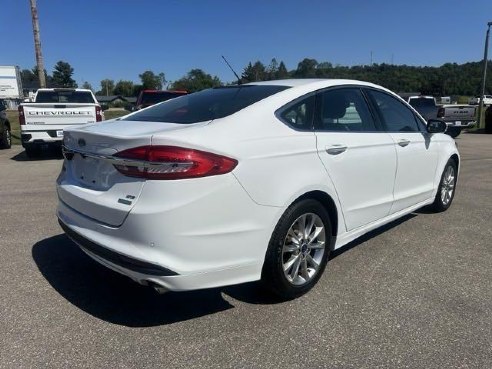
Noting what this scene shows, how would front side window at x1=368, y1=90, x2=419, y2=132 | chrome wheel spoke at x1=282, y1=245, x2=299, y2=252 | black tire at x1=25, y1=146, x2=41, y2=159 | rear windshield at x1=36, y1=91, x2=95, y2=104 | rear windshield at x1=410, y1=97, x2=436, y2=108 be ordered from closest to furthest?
chrome wheel spoke at x1=282, y1=245, x2=299, y2=252 → front side window at x1=368, y1=90, x2=419, y2=132 → black tire at x1=25, y1=146, x2=41, y2=159 → rear windshield at x1=36, y1=91, x2=95, y2=104 → rear windshield at x1=410, y1=97, x2=436, y2=108

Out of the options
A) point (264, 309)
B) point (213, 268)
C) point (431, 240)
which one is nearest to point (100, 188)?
point (213, 268)

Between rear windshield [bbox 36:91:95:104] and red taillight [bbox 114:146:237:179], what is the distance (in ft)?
33.3

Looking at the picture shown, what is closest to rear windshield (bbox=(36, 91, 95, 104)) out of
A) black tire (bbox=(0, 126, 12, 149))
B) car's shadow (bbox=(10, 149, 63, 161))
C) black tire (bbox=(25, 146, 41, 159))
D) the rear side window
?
black tire (bbox=(25, 146, 41, 159))

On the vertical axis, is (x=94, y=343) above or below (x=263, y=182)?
below

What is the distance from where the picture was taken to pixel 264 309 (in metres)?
3.17

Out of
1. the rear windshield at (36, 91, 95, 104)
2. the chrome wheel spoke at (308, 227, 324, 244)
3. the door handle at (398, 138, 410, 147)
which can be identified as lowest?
the chrome wheel spoke at (308, 227, 324, 244)

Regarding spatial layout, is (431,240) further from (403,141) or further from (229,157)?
(229,157)

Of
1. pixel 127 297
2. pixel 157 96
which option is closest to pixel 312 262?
pixel 127 297

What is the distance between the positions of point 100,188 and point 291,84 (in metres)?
1.78

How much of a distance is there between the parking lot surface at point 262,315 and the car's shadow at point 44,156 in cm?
744

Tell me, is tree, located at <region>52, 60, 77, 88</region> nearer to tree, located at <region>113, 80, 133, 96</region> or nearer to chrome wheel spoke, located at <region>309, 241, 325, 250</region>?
tree, located at <region>113, 80, 133, 96</region>

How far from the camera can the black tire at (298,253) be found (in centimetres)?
302

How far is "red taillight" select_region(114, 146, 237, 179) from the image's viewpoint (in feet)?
8.42

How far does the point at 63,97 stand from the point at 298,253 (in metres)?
10.6
